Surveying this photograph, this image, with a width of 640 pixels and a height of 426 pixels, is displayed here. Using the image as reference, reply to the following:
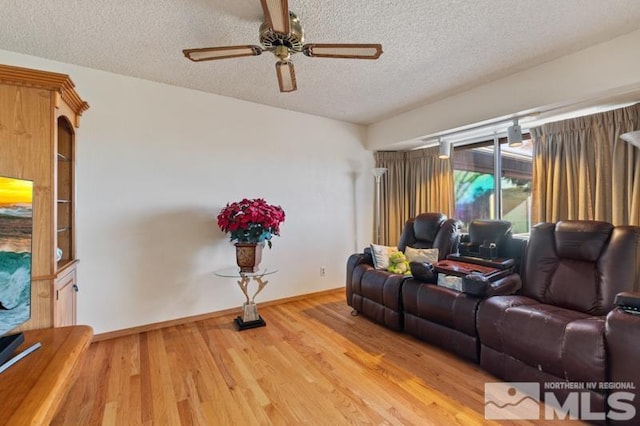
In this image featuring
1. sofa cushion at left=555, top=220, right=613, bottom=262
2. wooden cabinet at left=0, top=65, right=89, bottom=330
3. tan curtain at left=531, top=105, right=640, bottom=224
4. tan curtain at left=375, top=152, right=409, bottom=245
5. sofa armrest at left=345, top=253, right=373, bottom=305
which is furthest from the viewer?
tan curtain at left=375, top=152, right=409, bottom=245

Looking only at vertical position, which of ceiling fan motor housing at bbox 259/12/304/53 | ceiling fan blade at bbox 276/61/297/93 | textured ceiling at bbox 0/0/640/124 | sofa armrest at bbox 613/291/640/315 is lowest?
sofa armrest at bbox 613/291/640/315

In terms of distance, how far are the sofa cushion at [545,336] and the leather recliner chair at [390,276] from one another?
0.84 metres

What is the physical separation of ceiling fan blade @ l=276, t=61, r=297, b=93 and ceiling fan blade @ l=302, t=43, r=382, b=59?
0.57ft

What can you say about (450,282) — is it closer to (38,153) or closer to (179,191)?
(179,191)

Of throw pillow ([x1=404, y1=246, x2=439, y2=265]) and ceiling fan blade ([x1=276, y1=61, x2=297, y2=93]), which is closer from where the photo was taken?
ceiling fan blade ([x1=276, y1=61, x2=297, y2=93])

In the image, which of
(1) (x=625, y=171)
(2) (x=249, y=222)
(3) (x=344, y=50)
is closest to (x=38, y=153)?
(2) (x=249, y=222)

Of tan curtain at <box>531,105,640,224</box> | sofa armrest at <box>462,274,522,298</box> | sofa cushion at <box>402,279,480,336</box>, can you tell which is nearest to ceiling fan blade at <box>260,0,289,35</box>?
sofa armrest at <box>462,274,522,298</box>

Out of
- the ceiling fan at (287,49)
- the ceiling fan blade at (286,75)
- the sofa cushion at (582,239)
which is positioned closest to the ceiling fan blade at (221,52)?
the ceiling fan at (287,49)

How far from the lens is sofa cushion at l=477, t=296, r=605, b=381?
1.65 meters

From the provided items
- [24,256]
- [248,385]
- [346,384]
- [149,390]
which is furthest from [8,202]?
[346,384]

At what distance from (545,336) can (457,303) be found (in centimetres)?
62

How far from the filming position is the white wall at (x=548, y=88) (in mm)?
2172

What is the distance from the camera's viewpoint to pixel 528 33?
215 cm

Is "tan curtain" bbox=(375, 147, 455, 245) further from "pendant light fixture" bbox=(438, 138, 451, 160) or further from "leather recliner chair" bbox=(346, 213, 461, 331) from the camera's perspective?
"leather recliner chair" bbox=(346, 213, 461, 331)
